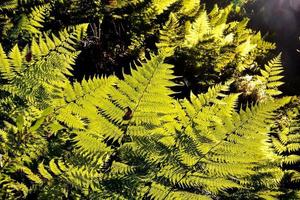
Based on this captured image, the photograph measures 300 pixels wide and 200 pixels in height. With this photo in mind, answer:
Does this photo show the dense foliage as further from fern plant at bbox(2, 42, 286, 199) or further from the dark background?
the dark background

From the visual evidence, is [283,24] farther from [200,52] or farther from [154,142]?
[154,142]

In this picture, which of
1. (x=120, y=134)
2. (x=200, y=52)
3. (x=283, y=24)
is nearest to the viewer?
(x=120, y=134)

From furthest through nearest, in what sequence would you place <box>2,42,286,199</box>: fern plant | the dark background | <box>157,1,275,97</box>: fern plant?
the dark background < <box>157,1,275,97</box>: fern plant < <box>2,42,286,199</box>: fern plant

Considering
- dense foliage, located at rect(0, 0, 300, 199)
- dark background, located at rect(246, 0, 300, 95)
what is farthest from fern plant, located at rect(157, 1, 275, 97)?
dark background, located at rect(246, 0, 300, 95)

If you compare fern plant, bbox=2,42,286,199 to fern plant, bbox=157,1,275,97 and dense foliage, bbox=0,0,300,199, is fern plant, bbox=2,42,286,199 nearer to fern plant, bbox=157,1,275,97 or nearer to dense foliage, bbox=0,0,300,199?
dense foliage, bbox=0,0,300,199

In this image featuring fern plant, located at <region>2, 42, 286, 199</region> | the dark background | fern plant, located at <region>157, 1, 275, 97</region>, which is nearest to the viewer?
fern plant, located at <region>2, 42, 286, 199</region>

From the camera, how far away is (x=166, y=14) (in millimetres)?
4043

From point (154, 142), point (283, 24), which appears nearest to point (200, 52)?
point (154, 142)

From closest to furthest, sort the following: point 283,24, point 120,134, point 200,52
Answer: point 120,134, point 200,52, point 283,24

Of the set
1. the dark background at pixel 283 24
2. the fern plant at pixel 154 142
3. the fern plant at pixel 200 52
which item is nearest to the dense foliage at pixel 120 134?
the fern plant at pixel 154 142

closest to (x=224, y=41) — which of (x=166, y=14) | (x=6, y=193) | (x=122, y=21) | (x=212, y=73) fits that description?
(x=212, y=73)

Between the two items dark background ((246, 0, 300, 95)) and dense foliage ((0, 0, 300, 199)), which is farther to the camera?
dark background ((246, 0, 300, 95))

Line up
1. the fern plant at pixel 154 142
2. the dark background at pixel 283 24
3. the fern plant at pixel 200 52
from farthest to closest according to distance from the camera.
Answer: the dark background at pixel 283 24, the fern plant at pixel 200 52, the fern plant at pixel 154 142

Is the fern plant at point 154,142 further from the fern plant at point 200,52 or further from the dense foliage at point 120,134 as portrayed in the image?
the fern plant at point 200,52
